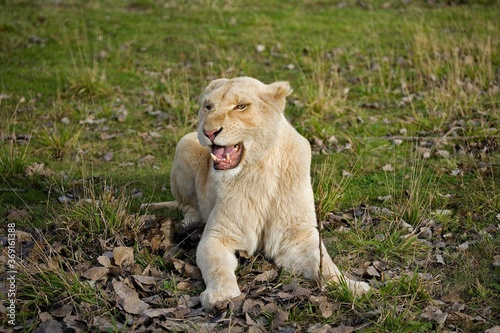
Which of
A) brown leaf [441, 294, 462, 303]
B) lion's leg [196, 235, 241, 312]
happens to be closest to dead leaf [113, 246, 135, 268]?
lion's leg [196, 235, 241, 312]

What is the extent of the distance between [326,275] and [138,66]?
798 cm

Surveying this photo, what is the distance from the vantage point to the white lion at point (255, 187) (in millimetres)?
5293

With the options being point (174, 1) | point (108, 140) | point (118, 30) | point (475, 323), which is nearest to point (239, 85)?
point (475, 323)

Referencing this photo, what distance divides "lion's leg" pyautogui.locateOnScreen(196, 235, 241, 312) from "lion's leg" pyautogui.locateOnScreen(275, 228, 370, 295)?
43 cm

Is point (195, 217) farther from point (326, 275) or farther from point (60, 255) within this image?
point (326, 275)

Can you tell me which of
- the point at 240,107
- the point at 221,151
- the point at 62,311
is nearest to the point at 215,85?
the point at 240,107

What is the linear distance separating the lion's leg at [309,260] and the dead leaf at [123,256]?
121 cm

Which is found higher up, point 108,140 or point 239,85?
point 239,85

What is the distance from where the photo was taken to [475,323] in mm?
4887

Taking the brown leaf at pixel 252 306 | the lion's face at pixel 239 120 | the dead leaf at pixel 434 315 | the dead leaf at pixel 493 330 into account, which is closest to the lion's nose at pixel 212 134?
the lion's face at pixel 239 120

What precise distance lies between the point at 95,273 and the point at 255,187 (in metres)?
1.46

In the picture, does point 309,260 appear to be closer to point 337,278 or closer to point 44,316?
point 337,278

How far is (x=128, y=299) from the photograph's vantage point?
16.6 feet

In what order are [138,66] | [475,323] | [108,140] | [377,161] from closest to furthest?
[475,323] → [377,161] → [108,140] → [138,66]
